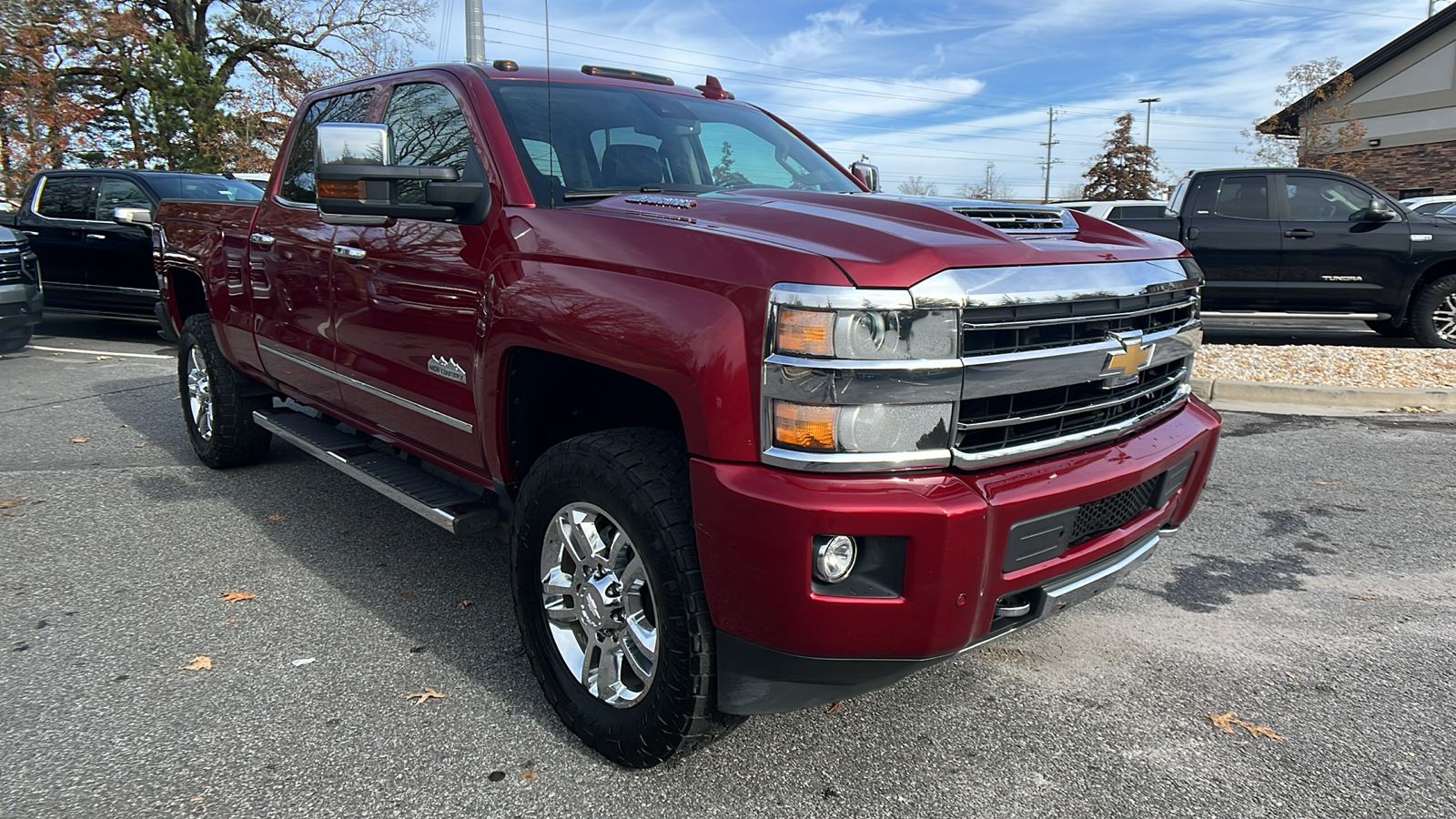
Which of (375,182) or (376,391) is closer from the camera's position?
(375,182)

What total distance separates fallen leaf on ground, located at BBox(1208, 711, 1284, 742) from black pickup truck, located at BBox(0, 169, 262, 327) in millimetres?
9929

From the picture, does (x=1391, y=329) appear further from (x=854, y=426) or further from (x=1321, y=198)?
(x=854, y=426)

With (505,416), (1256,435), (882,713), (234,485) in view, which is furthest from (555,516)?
(1256,435)

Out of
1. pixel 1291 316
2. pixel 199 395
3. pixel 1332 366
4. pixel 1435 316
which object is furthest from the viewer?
pixel 1291 316

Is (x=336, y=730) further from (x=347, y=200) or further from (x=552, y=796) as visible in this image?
(x=347, y=200)

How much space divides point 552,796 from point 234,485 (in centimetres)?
357

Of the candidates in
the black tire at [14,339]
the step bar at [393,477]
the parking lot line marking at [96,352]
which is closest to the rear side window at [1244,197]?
the step bar at [393,477]

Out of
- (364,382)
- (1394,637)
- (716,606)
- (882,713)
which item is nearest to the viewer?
(716,606)

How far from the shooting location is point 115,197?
32.9 ft

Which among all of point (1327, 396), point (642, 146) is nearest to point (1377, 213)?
point (1327, 396)

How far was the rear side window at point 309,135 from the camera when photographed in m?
4.04

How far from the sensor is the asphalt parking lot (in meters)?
2.43

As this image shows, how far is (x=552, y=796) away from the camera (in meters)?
2.42

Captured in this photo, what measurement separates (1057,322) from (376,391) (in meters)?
2.51
